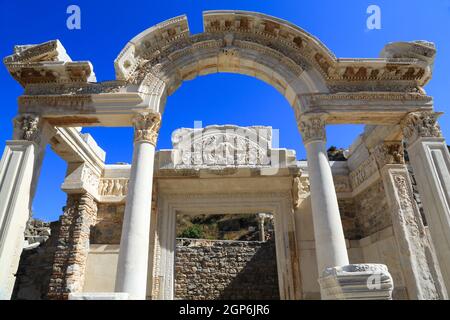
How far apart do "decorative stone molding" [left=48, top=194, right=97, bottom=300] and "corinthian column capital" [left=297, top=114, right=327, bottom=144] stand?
6.15 metres

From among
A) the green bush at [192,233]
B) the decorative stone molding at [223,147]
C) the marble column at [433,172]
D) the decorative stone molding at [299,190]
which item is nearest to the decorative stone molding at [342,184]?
the decorative stone molding at [299,190]

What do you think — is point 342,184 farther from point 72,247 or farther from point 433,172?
point 72,247

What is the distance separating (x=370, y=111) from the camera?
22.6 ft

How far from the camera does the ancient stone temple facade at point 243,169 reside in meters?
5.87

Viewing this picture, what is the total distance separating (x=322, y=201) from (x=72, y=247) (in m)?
6.58

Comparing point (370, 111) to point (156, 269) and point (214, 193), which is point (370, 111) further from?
point (156, 269)

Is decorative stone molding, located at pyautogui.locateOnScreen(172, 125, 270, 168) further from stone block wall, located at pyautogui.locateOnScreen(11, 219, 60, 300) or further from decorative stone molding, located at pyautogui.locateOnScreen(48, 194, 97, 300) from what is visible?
stone block wall, located at pyautogui.locateOnScreen(11, 219, 60, 300)

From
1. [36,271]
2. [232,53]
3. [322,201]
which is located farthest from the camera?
[36,271]

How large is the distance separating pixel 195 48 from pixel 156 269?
6072 mm

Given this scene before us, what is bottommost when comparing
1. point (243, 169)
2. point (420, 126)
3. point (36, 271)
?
point (36, 271)

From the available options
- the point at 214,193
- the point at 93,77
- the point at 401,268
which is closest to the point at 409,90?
the point at 401,268

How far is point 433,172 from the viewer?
20.6ft

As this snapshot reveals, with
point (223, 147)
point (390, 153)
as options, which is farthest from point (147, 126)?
point (390, 153)

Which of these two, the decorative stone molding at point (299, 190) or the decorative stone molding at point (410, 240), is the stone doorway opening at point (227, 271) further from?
the decorative stone molding at point (410, 240)
